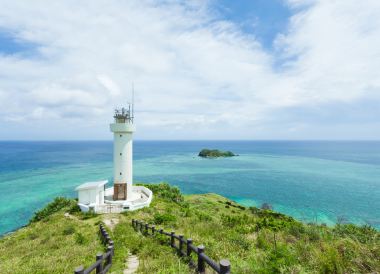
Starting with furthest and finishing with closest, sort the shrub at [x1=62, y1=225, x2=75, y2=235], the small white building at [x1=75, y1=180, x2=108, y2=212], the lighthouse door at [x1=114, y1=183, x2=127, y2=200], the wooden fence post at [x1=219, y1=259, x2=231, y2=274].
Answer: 1. the lighthouse door at [x1=114, y1=183, x2=127, y2=200]
2. the small white building at [x1=75, y1=180, x2=108, y2=212]
3. the shrub at [x1=62, y1=225, x2=75, y2=235]
4. the wooden fence post at [x1=219, y1=259, x2=231, y2=274]

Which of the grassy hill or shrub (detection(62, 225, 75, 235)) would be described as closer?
the grassy hill

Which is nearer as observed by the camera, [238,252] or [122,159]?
[238,252]

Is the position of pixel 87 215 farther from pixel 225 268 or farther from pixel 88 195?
pixel 225 268

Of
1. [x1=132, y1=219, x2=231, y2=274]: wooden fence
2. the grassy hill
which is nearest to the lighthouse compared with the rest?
the grassy hill

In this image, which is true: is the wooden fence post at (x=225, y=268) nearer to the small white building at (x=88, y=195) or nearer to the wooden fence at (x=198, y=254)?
the wooden fence at (x=198, y=254)

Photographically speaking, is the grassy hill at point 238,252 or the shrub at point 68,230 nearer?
the grassy hill at point 238,252

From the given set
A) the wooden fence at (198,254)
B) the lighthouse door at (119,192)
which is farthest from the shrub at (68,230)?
the lighthouse door at (119,192)

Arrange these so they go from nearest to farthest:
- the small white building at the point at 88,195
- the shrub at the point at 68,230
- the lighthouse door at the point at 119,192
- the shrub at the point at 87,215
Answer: the shrub at the point at 68,230, the shrub at the point at 87,215, the small white building at the point at 88,195, the lighthouse door at the point at 119,192

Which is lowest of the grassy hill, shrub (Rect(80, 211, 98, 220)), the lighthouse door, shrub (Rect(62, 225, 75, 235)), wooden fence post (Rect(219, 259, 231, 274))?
shrub (Rect(80, 211, 98, 220))

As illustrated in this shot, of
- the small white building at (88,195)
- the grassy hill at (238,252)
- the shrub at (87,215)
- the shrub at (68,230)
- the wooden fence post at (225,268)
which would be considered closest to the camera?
the wooden fence post at (225,268)

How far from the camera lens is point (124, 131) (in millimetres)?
23547

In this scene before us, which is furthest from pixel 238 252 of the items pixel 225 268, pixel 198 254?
pixel 225 268

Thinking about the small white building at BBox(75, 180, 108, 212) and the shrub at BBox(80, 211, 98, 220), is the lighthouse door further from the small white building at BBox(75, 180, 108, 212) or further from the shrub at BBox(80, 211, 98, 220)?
the shrub at BBox(80, 211, 98, 220)

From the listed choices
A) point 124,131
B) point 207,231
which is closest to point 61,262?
point 207,231
